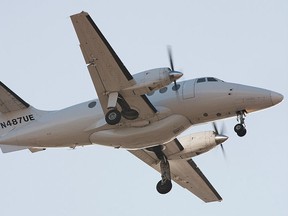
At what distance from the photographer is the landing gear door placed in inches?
926

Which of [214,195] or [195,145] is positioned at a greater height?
[195,145]

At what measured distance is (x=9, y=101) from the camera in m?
25.5

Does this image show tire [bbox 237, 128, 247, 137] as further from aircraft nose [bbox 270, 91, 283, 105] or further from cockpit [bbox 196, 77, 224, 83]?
cockpit [bbox 196, 77, 224, 83]

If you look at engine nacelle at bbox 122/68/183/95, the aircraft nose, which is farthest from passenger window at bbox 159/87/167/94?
the aircraft nose

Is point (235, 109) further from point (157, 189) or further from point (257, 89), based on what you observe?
point (157, 189)

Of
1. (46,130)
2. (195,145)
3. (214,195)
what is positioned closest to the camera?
(46,130)

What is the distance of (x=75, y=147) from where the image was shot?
25000 millimetres

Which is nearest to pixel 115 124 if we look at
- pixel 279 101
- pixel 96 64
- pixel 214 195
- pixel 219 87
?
pixel 96 64

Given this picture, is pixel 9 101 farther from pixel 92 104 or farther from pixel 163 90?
pixel 163 90

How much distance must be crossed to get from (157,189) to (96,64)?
19.8 feet

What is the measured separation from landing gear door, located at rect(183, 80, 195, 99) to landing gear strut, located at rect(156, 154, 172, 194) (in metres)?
3.93

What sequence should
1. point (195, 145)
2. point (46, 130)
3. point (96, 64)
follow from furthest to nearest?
point (195, 145) < point (46, 130) < point (96, 64)

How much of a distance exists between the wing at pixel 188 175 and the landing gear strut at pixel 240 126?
4029 mm

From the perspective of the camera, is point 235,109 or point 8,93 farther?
point 8,93
